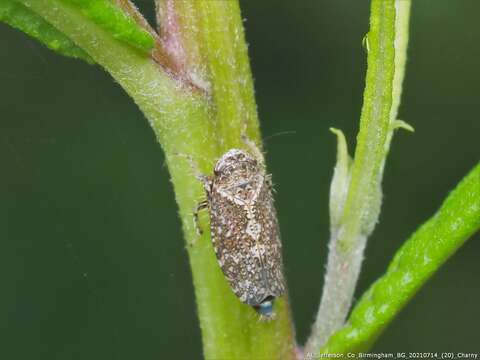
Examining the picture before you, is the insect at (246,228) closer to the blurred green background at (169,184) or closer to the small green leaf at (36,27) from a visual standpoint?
the small green leaf at (36,27)

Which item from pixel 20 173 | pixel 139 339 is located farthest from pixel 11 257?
pixel 139 339

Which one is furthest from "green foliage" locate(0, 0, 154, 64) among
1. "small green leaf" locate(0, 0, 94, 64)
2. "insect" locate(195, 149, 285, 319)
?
"insect" locate(195, 149, 285, 319)

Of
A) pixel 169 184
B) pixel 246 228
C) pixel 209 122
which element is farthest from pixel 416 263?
pixel 169 184

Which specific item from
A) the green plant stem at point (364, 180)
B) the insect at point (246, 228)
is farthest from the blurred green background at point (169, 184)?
the green plant stem at point (364, 180)

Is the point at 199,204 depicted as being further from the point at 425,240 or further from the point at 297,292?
the point at 297,292

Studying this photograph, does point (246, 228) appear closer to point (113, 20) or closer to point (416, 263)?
point (416, 263)

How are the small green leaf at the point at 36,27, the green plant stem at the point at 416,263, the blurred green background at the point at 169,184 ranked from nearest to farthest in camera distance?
the green plant stem at the point at 416,263 < the small green leaf at the point at 36,27 < the blurred green background at the point at 169,184

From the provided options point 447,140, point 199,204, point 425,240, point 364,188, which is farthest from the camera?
point 447,140

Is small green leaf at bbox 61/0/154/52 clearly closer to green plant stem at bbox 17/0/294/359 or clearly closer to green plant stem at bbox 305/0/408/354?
green plant stem at bbox 17/0/294/359
